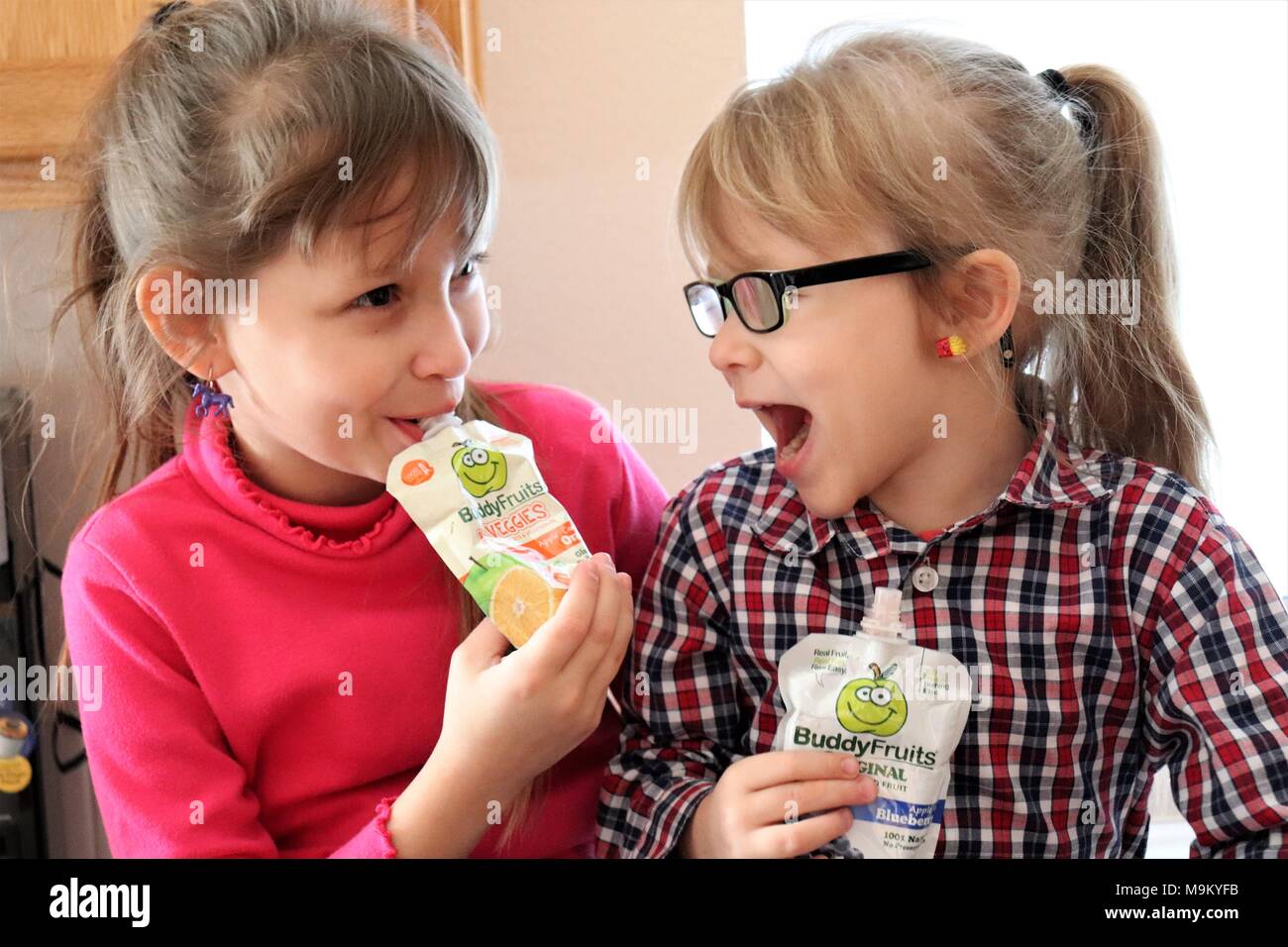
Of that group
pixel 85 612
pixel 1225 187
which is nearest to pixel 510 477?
pixel 85 612

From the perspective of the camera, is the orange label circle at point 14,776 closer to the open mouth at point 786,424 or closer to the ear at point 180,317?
the ear at point 180,317

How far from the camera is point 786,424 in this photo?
3.05 ft

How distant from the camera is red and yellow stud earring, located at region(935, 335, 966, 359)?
34.7 inches

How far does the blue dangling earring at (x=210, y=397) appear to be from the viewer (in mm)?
966

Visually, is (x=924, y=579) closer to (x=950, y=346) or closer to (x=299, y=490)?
(x=950, y=346)

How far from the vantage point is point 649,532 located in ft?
3.53

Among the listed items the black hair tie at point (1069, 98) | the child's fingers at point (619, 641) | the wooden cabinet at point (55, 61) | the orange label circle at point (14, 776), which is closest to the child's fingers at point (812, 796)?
the child's fingers at point (619, 641)

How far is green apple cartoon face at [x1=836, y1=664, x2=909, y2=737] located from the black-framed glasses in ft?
0.83

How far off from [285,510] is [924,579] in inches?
19.5

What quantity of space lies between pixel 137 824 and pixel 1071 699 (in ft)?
2.24

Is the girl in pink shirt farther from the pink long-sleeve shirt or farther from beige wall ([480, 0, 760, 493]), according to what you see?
beige wall ([480, 0, 760, 493])

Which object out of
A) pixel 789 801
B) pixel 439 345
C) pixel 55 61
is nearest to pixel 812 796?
pixel 789 801

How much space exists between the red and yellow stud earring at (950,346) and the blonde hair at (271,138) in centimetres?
35
